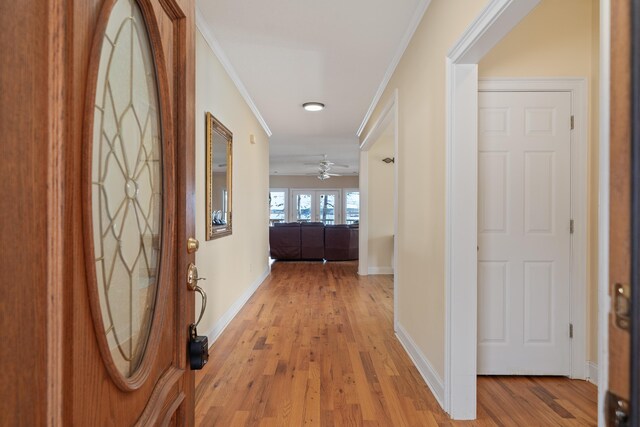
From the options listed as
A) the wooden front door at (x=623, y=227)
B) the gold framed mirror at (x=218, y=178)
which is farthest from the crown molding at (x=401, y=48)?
the wooden front door at (x=623, y=227)

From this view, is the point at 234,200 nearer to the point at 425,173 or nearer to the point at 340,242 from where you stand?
the point at 425,173

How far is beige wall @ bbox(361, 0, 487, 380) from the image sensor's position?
80.3 inches

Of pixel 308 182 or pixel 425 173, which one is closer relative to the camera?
pixel 425 173

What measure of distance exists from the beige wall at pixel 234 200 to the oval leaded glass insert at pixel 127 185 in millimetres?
1798

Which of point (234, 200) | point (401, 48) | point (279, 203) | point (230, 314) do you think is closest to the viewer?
point (401, 48)

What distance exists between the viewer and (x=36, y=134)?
1.51ft

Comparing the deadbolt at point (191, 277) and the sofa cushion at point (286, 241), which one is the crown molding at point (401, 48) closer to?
the deadbolt at point (191, 277)

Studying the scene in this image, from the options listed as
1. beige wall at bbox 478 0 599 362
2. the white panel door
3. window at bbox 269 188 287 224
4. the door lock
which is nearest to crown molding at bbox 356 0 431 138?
beige wall at bbox 478 0 599 362

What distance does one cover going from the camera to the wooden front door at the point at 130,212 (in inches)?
21.3

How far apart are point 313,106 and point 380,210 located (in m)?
2.48

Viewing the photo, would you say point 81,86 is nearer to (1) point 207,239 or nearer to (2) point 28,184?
(2) point 28,184

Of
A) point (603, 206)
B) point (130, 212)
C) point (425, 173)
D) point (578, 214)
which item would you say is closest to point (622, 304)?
point (603, 206)

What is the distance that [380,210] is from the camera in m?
6.28

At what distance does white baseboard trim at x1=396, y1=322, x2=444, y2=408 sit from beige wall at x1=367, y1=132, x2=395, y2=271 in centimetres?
316
